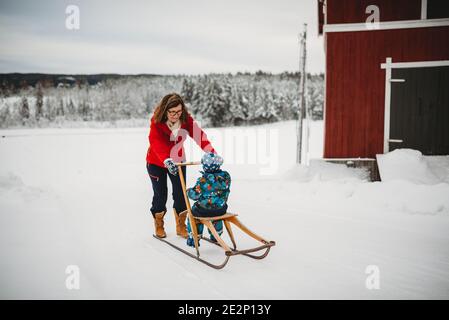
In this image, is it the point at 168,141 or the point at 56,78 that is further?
the point at 56,78

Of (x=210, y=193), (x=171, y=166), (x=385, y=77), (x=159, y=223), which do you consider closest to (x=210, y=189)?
(x=210, y=193)

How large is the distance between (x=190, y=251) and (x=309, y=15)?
11.5 metres

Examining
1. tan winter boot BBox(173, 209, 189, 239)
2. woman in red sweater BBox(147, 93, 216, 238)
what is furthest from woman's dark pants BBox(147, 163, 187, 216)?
tan winter boot BBox(173, 209, 189, 239)

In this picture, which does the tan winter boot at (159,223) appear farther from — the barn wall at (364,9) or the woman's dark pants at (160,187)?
the barn wall at (364,9)

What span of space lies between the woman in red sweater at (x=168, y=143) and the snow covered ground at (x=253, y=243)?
385mm

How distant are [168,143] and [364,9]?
6810 mm

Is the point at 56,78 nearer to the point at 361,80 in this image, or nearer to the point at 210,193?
the point at 361,80

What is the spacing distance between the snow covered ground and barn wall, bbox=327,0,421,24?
3372 mm

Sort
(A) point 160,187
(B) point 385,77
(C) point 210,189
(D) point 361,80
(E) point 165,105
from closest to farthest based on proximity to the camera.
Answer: (C) point 210,189
(E) point 165,105
(A) point 160,187
(B) point 385,77
(D) point 361,80

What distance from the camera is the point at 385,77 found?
29.5ft

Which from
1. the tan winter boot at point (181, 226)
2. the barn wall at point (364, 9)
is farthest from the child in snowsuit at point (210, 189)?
the barn wall at point (364, 9)

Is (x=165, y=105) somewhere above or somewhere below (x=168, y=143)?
above

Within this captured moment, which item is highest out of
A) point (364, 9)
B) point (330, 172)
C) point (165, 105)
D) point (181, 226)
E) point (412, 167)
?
point (364, 9)

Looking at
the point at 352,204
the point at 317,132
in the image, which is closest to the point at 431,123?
the point at 352,204
